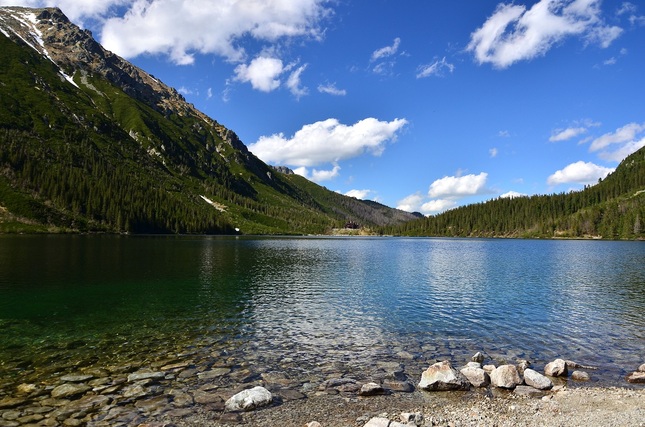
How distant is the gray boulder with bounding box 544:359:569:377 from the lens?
24.2 m

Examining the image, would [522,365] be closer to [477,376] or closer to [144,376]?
[477,376]

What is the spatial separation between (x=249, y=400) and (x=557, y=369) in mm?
19452

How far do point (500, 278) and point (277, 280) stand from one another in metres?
43.1

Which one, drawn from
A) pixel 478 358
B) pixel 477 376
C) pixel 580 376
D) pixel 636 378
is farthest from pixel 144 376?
pixel 636 378

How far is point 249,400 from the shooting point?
19156mm

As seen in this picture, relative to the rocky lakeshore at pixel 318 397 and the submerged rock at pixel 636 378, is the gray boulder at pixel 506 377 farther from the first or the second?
the submerged rock at pixel 636 378

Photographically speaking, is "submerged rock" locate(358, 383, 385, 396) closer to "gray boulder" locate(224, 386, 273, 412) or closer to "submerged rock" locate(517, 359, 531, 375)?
"gray boulder" locate(224, 386, 273, 412)

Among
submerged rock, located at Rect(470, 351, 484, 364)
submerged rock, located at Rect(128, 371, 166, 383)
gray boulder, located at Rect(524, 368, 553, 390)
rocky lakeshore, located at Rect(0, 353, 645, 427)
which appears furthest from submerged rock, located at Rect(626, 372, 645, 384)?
submerged rock, located at Rect(128, 371, 166, 383)

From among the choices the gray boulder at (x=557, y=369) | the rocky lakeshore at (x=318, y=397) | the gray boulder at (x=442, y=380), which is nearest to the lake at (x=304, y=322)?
the rocky lakeshore at (x=318, y=397)

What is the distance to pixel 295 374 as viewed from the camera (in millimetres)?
24125

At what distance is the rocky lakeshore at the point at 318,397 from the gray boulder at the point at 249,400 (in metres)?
0.05

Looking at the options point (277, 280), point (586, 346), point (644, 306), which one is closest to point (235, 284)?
point (277, 280)

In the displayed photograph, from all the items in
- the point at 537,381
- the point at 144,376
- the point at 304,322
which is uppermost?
the point at 537,381

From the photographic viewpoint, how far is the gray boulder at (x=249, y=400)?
61.9 ft
